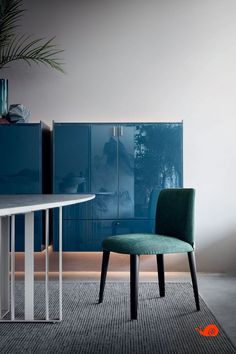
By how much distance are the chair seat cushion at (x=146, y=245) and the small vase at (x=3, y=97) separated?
154 cm

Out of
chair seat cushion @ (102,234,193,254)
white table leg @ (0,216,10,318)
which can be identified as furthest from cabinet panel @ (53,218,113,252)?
white table leg @ (0,216,10,318)

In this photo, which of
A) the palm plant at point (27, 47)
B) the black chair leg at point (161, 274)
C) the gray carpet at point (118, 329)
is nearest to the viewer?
the gray carpet at point (118, 329)

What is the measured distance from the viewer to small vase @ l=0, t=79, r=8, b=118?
3.54 m

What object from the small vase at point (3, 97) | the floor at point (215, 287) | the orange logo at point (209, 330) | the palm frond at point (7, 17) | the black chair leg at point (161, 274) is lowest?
the floor at point (215, 287)

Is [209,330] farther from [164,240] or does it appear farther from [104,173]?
[104,173]

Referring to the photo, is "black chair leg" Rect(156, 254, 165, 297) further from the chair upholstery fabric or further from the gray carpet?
the chair upholstery fabric

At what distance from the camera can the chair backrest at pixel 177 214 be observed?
2.68 metres

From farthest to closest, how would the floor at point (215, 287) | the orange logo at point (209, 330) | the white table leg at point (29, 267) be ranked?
the floor at point (215, 287), the white table leg at point (29, 267), the orange logo at point (209, 330)

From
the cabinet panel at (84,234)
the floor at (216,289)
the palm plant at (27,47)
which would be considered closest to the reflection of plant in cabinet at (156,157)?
the cabinet panel at (84,234)

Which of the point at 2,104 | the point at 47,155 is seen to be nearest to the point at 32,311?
the point at 47,155

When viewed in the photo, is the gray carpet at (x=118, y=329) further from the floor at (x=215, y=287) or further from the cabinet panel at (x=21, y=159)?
the cabinet panel at (x=21, y=159)

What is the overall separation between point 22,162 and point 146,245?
140cm

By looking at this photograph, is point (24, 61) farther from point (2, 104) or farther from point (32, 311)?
point (32, 311)

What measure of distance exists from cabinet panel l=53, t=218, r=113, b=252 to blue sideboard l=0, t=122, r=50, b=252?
0.65 feet
